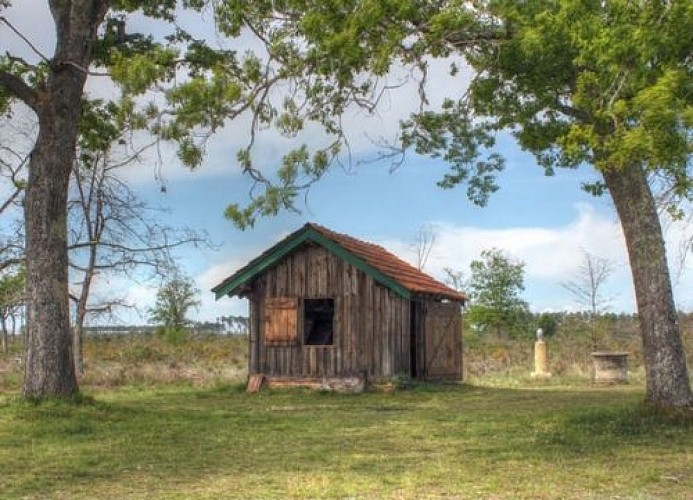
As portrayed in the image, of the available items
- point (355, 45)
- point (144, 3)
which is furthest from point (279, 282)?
point (355, 45)

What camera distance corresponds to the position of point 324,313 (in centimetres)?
2644

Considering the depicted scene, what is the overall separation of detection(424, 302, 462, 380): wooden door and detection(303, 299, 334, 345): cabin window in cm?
299

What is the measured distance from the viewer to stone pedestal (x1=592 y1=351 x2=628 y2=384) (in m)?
24.0

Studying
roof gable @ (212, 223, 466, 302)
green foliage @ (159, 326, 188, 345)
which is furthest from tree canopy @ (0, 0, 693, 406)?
green foliage @ (159, 326, 188, 345)

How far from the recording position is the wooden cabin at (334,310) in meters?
22.3

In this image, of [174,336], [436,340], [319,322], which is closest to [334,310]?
[436,340]

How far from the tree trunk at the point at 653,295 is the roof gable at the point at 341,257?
8.93 meters

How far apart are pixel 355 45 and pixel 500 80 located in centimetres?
323

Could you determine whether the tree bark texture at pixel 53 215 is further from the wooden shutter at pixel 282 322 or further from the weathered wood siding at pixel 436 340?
the weathered wood siding at pixel 436 340

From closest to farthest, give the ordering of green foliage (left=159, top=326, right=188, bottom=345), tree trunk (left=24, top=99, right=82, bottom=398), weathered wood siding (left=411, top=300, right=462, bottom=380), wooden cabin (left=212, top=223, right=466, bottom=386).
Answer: tree trunk (left=24, top=99, right=82, bottom=398)
wooden cabin (left=212, top=223, right=466, bottom=386)
weathered wood siding (left=411, top=300, right=462, bottom=380)
green foliage (left=159, top=326, right=188, bottom=345)

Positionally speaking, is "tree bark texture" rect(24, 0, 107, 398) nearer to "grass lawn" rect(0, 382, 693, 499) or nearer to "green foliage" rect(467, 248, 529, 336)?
"grass lawn" rect(0, 382, 693, 499)

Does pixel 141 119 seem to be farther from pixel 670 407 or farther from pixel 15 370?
pixel 15 370

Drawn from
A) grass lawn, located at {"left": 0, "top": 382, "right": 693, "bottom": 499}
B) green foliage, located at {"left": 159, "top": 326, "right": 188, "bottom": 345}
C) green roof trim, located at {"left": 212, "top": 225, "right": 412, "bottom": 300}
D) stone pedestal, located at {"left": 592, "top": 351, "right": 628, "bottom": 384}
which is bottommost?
grass lawn, located at {"left": 0, "top": 382, "right": 693, "bottom": 499}

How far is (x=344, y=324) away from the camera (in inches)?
885
